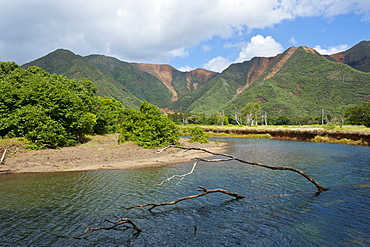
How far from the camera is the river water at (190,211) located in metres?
7.98

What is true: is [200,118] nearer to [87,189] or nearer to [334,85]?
[334,85]

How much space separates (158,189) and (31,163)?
1281 cm

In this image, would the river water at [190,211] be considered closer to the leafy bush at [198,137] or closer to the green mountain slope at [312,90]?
the leafy bush at [198,137]

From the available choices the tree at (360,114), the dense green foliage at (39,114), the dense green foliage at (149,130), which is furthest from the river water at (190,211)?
the tree at (360,114)

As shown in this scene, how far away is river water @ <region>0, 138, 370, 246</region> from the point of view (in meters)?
7.98

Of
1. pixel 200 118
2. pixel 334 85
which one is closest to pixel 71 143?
pixel 200 118

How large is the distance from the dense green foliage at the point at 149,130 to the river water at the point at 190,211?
546 inches

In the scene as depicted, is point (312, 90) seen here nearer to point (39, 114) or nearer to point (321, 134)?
point (321, 134)

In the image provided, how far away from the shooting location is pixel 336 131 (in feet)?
155

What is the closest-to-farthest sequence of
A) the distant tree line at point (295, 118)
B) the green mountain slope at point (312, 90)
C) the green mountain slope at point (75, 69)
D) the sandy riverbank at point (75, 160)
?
the sandy riverbank at point (75, 160), the distant tree line at point (295, 118), the green mountain slope at point (312, 90), the green mountain slope at point (75, 69)

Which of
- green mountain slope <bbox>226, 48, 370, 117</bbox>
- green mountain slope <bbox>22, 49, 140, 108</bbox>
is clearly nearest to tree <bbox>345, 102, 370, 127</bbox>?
green mountain slope <bbox>226, 48, 370, 117</bbox>

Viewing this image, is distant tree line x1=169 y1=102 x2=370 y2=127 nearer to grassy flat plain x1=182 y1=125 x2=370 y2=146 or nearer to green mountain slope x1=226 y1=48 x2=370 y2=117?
green mountain slope x1=226 y1=48 x2=370 y2=117

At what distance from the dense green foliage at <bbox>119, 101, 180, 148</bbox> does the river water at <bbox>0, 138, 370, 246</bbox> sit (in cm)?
1386

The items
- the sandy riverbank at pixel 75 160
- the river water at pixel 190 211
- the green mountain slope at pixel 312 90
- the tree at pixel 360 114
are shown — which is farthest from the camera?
the green mountain slope at pixel 312 90
